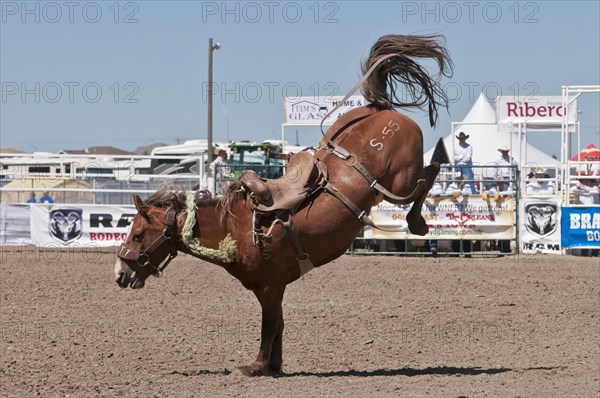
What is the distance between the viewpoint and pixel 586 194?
18484 millimetres

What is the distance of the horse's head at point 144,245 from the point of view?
7926 mm

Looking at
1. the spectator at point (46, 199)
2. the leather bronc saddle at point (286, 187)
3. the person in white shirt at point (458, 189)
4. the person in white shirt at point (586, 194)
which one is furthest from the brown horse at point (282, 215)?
the spectator at point (46, 199)

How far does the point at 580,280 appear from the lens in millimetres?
14039

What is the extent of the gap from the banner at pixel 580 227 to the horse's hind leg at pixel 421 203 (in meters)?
10.5

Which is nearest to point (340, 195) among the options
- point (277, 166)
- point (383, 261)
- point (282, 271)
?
point (282, 271)

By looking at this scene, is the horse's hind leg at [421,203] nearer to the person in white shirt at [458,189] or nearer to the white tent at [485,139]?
the person in white shirt at [458,189]

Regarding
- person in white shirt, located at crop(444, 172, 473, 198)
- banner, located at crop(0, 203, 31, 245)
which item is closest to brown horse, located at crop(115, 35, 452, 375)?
person in white shirt, located at crop(444, 172, 473, 198)

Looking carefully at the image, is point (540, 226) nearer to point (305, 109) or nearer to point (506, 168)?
point (506, 168)

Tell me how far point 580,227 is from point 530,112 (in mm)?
3945

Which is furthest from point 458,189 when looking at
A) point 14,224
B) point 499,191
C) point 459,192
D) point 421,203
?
point 421,203

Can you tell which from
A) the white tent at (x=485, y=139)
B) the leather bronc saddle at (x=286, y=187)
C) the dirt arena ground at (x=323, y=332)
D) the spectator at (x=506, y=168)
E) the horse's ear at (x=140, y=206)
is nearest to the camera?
the dirt arena ground at (x=323, y=332)

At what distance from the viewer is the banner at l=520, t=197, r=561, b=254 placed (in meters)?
18.5

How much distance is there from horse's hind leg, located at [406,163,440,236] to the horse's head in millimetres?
2085

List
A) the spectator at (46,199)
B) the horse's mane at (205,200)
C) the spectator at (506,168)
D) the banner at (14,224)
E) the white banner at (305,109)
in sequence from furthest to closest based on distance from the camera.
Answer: the white banner at (305,109), the spectator at (46,199), the banner at (14,224), the spectator at (506,168), the horse's mane at (205,200)
